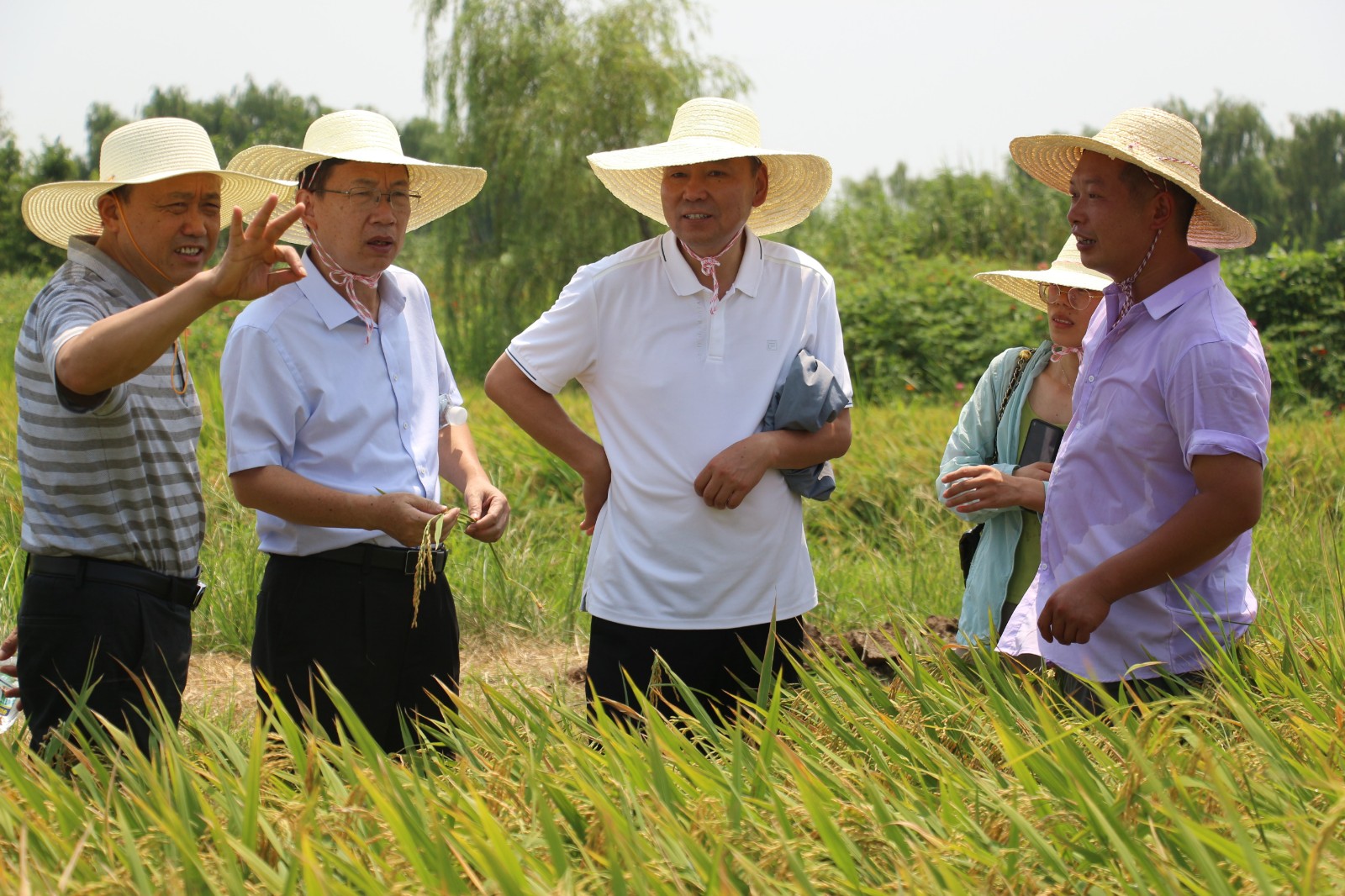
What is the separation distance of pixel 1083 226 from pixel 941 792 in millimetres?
1288

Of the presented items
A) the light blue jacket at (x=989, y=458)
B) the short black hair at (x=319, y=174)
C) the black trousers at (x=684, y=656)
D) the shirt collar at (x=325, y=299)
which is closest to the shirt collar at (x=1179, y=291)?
the light blue jacket at (x=989, y=458)

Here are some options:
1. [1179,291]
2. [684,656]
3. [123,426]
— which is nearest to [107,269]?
[123,426]

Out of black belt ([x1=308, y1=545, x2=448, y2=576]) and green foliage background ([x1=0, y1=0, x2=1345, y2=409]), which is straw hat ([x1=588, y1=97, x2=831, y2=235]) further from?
green foliage background ([x1=0, y1=0, x2=1345, y2=409])

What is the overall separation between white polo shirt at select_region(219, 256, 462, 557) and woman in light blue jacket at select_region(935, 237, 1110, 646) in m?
1.36

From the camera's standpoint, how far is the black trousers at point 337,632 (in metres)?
2.87

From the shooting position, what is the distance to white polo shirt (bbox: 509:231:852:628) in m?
2.96

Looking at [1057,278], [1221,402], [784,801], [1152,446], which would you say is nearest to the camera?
[784,801]

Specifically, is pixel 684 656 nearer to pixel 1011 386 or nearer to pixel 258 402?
pixel 258 402

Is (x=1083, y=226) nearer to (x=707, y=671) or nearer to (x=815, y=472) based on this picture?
(x=815, y=472)

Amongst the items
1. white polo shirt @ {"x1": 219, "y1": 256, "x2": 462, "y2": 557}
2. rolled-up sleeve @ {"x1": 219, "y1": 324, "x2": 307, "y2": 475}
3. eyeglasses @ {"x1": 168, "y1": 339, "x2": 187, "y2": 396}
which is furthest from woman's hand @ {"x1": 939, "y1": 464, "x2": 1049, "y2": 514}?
eyeglasses @ {"x1": 168, "y1": 339, "x2": 187, "y2": 396}

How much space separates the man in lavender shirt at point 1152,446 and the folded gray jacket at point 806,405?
1.84 feet

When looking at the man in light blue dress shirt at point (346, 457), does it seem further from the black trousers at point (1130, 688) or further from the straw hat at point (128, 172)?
the black trousers at point (1130, 688)

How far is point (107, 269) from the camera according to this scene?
2.66 m

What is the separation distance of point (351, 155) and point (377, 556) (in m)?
0.92
